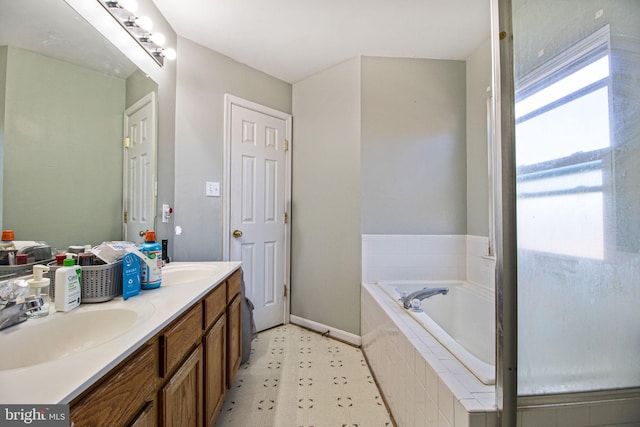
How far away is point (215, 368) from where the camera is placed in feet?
4.05

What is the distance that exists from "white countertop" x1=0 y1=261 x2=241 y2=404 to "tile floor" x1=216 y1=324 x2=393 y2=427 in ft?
2.85

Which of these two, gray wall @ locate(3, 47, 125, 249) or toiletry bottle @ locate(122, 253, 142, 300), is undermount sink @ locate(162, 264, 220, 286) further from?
toiletry bottle @ locate(122, 253, 142, 300)

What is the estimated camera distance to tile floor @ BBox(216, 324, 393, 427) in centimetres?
137

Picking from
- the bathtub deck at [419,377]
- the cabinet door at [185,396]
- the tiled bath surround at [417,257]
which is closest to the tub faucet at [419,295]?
the bathtub deck at [419,377]

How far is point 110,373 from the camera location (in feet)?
1.89

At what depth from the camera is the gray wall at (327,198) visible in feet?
7.24

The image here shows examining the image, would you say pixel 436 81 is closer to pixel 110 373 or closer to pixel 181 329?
pixel 181 329

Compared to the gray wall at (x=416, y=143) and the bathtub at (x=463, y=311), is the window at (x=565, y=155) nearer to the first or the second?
the bathtub at (x=463, y=311)

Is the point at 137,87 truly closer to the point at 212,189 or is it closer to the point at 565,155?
the point at 212,189

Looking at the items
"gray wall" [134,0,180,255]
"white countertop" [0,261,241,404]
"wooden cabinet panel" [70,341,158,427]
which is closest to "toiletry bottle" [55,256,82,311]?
"white countertop" [0,261,241,404]

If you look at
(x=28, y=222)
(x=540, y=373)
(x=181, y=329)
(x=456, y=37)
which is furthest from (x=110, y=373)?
(x=456, y=37)

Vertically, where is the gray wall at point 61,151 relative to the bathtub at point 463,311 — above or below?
above

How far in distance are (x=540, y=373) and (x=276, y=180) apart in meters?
2.15

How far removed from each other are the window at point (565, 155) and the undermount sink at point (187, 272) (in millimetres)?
1417
